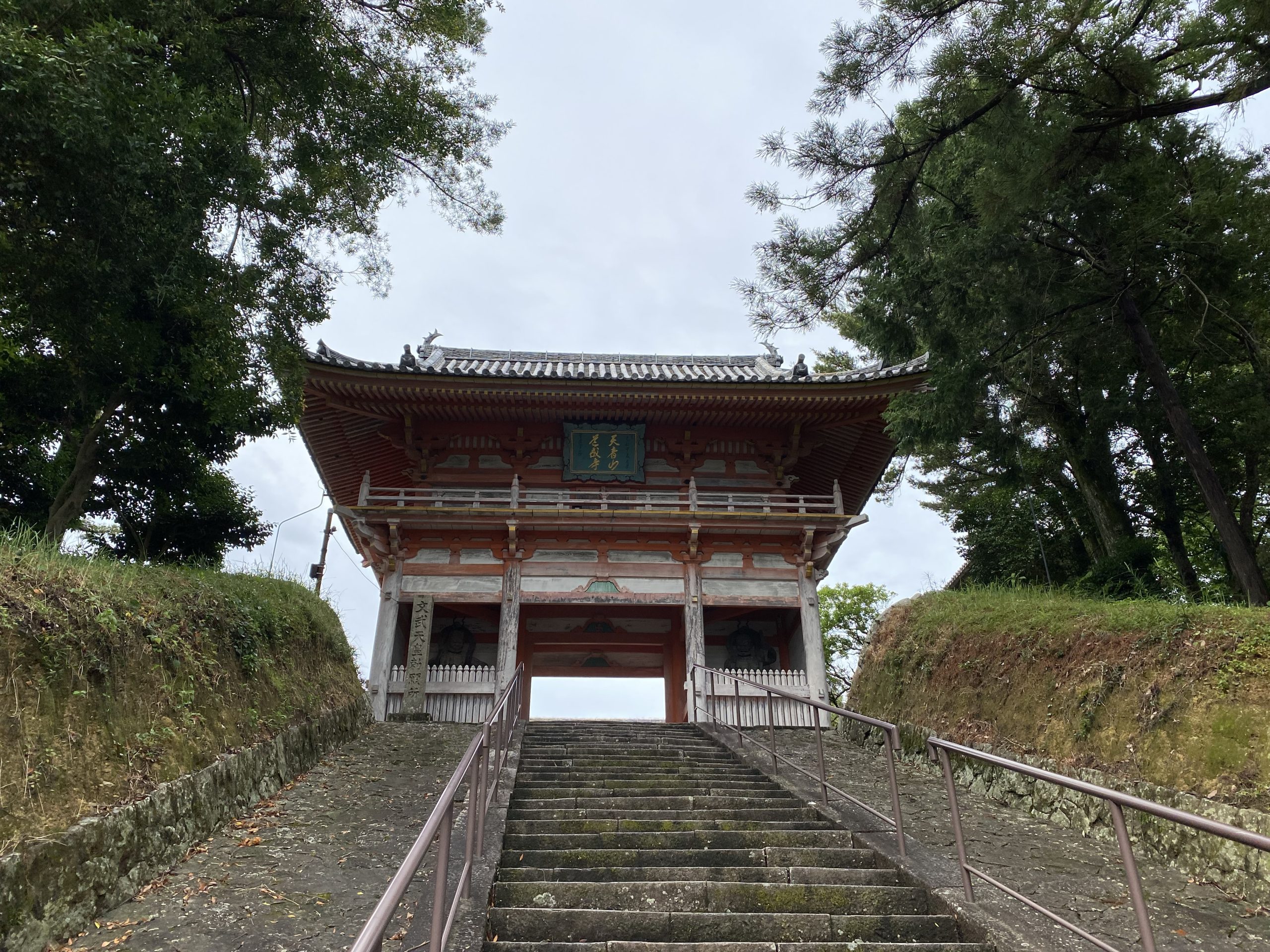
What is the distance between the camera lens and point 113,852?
395 centimetres

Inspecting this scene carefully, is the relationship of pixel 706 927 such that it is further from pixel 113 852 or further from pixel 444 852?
pixel 113 852

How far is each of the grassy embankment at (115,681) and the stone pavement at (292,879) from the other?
609 millimetres

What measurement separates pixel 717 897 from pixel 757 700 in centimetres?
757

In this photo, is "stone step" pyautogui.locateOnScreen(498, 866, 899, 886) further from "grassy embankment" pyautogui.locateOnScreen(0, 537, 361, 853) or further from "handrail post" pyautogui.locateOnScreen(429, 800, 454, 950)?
"grassy embankment" pyautogui.locateOnScreen(0, 537, 361, 853)

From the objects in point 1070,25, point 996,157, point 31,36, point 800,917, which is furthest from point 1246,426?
point 31,36

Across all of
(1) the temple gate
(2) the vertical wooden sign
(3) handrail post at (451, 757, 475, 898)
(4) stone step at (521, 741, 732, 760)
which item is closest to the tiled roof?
(1) the temple gate

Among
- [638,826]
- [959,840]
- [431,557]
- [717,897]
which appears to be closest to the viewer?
[959,840]

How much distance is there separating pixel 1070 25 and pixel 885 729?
5.37 m

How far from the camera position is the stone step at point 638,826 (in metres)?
5.29

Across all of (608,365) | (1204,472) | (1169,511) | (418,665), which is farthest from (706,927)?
(608,365)

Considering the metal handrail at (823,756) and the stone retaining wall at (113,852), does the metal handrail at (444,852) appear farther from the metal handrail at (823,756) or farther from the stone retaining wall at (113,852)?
the metal handrail at (823,756)

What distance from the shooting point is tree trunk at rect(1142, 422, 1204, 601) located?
9961mm

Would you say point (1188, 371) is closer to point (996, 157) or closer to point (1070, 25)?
point (996, 157)

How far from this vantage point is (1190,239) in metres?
7.33
